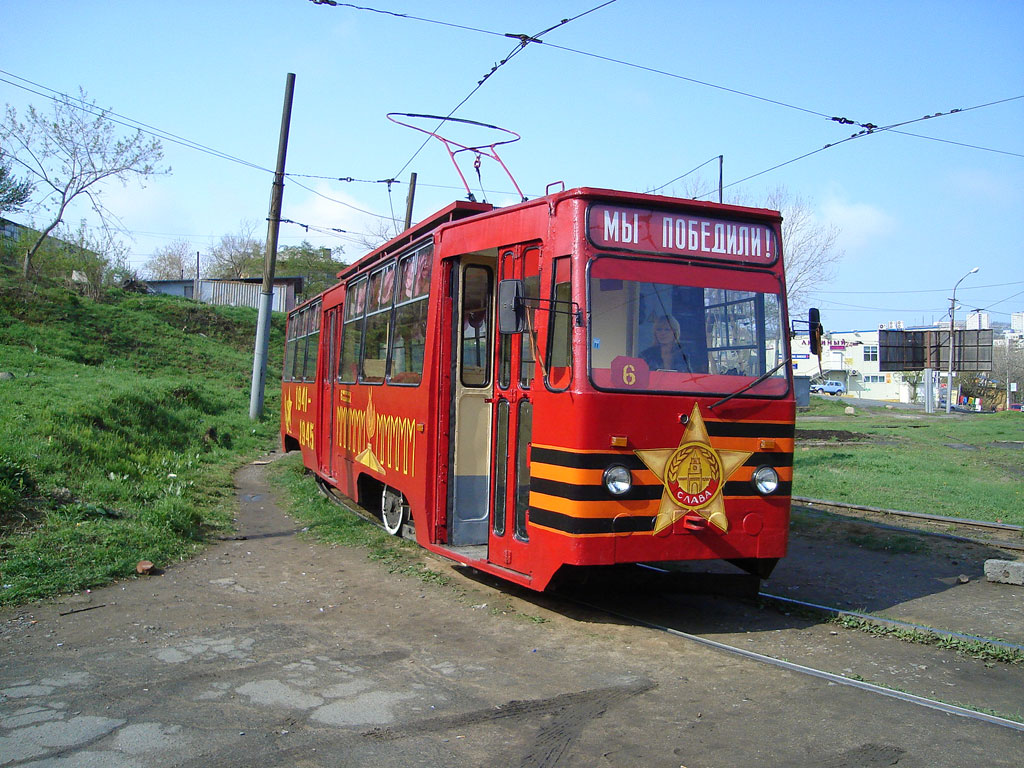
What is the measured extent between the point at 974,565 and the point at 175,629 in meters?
7.53

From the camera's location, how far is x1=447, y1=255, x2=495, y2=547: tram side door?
7.46 meters

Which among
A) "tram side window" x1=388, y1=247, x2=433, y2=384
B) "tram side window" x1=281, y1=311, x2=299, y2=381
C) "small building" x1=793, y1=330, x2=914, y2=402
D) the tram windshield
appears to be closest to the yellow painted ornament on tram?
the tram windshield

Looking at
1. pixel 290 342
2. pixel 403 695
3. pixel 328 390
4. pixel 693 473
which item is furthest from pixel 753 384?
pixel 290 342

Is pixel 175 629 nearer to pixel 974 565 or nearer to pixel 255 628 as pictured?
pixel 255 628

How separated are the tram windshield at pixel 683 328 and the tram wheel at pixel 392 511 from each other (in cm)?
387

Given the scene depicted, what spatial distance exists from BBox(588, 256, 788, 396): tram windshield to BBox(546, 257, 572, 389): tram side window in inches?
6.8

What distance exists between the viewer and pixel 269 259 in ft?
68.9

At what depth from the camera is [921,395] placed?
242 feet

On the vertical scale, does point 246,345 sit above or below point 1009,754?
above

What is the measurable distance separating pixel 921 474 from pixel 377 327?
11.7m

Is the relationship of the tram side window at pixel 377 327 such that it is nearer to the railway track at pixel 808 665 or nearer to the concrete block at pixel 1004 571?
the railway track at pixel 808 665

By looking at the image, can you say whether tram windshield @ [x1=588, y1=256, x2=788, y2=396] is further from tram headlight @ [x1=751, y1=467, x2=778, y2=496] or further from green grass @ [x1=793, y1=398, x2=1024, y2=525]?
green grass @ [x1=793, y1=398, x2=1024, y2=525]

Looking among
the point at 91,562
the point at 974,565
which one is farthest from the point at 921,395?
the point at 91,562

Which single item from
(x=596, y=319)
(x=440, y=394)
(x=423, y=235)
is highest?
(x=423, y=235)
